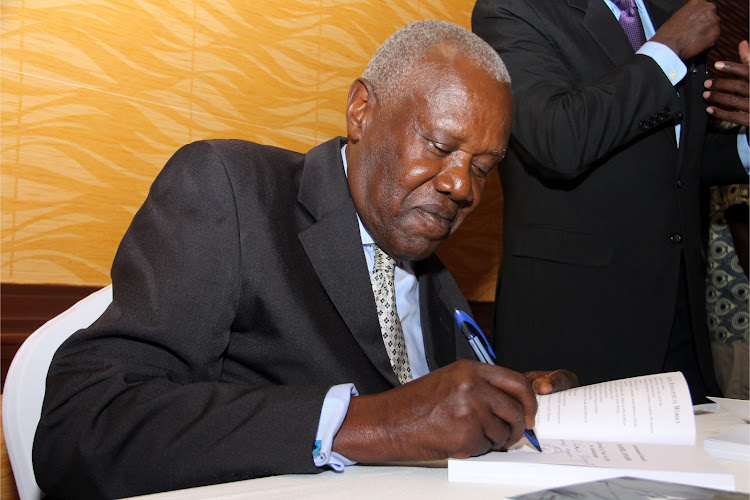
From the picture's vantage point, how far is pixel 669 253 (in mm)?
1942

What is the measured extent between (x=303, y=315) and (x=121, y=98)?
2039 mm

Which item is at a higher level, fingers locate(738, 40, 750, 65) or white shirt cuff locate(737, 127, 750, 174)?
fingers locate(738, 40, 750, 65)

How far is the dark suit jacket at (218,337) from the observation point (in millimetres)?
926

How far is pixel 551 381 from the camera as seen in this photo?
1441mm

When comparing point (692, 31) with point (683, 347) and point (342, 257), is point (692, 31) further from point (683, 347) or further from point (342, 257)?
point (342, 257)

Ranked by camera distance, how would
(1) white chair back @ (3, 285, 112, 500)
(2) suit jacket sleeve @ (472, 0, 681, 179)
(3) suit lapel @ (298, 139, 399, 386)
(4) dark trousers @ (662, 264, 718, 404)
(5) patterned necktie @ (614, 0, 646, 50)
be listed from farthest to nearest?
(5) patterned necktie @ (614, 0, 646, 50)
(4) dark trousers @ (662, 264, 718, 404)
(2) suit jacket sleeve @ (472, 0, 681, 179)
(3) suit lapel @ (298, 139, 399, 386)
(1) white chair back @ (3, 285, 112, 500)

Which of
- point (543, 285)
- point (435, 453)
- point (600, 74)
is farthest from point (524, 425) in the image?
point (600, 74)

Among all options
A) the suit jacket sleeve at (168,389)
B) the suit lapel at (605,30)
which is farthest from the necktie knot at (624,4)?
the suit jacket sleeve at (168,389)

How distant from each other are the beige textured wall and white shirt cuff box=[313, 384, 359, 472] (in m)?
2.11

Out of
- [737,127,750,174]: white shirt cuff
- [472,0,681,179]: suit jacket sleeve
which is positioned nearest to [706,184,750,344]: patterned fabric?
[737,127,750,174]: white shirt cuff

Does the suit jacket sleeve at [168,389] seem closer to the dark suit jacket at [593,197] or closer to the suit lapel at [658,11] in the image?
the dark suit jacket at [593,197]

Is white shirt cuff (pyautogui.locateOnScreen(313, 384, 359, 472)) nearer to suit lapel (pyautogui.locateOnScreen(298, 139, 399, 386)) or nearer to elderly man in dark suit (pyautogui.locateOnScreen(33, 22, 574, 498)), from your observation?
elderly man in dark suit (pyautogui.locateOnScreen(33, 22, 574, 498))

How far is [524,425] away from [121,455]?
1.81 feet

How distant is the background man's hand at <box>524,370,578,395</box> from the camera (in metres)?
1.39
